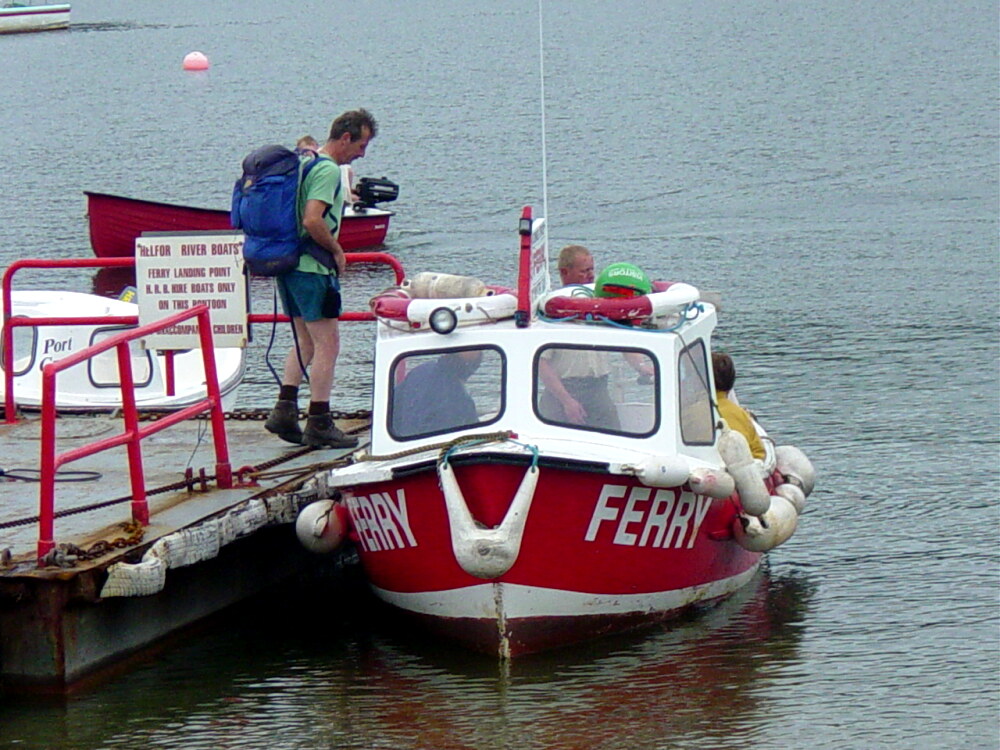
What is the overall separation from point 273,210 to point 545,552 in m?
2.79

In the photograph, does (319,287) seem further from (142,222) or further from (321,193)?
(142,222)

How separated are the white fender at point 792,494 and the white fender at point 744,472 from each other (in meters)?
0.71

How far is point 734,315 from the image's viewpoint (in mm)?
20938

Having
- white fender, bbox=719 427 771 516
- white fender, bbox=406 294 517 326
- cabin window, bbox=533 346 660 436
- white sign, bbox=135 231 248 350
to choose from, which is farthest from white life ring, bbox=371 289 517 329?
white sign, bbox=135 231 248 350

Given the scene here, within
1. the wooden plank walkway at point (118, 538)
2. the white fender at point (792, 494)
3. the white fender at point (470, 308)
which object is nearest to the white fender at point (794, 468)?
the white fender at point (792, 494)

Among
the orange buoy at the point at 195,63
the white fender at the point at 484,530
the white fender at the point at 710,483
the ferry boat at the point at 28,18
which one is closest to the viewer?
the white fender at the point at 484,530

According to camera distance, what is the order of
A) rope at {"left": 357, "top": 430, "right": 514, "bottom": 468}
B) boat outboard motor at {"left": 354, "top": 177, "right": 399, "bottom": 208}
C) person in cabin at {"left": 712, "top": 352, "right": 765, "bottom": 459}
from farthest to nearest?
boat outboard motor at {"left": 354, "top": 177, "right": 399, "bottom": 208}
person in cabin at {"left": 712, "top": 352, "right": 765, "bottom": 459}
rope at {"left": 357, "top": 430, "right": 514, "bottom": 468}

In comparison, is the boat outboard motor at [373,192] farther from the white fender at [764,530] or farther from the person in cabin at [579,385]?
the person in cabin at [579,385]

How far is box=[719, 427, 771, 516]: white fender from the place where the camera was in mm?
9516

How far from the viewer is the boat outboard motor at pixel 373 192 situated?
27.0 metres

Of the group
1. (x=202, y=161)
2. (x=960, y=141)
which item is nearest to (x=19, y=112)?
(x=202, y=161)

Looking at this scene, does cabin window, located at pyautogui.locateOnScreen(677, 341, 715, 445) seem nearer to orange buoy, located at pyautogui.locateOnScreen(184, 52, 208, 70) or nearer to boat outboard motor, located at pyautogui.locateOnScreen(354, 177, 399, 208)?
boat outboard motor, located at pyautogui.locateOnScreen(354, 177, 399, 208)

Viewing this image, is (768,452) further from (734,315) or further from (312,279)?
(734,315)

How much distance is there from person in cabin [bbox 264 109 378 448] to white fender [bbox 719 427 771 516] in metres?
2.59
